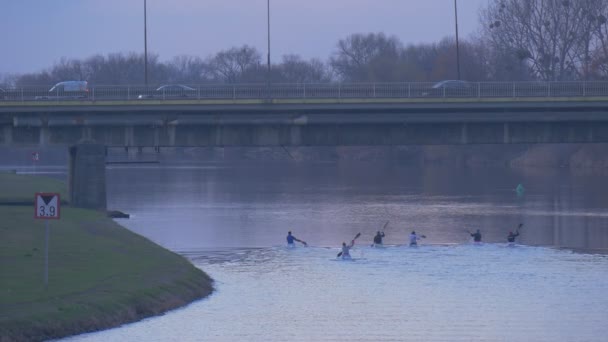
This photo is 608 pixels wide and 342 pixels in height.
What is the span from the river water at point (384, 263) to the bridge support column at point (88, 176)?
2523mm

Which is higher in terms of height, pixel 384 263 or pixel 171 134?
pixel 171 134

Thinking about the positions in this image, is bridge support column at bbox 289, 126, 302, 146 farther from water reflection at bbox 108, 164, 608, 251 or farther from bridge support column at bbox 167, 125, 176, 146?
bridge support column at bbox 167, 125, 176, 146

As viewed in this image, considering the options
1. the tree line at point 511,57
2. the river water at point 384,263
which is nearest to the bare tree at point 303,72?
the tree line at point 511,57

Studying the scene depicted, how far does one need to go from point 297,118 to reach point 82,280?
29374 millimetres

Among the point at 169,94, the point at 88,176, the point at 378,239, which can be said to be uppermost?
the point at 169,94

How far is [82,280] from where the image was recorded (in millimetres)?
29797

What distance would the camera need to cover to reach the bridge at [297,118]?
189 feet

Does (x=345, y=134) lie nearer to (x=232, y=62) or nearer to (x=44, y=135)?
(x=44, y=135)

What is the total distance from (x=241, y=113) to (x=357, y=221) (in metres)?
10.7

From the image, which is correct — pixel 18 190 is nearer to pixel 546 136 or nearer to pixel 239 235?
pixel 239 235

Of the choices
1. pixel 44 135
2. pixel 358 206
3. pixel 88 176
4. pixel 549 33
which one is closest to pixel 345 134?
pixel 88 176

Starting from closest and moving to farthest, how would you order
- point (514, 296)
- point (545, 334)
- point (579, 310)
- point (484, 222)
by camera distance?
1. point (545, 334)
2. point (579, 310)
3. point (514, 296)
4. point (484, 222)

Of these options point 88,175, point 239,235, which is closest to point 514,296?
point 239,235

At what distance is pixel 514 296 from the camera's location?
111 ft
